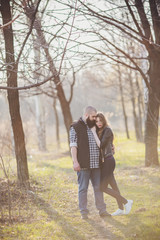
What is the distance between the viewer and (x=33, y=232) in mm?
4637

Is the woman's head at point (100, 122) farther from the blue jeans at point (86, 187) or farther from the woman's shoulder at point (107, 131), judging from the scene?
the blue jeans at point (86, 187)

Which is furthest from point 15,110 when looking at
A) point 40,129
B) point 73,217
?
point 40,129

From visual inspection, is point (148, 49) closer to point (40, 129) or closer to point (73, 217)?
point (73, 217)

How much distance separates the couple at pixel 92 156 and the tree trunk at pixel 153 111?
14.1 ft

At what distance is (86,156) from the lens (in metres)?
5.21

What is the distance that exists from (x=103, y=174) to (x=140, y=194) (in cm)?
201

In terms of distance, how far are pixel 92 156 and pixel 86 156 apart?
112 mm

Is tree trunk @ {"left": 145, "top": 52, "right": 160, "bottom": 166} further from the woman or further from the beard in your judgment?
the beard

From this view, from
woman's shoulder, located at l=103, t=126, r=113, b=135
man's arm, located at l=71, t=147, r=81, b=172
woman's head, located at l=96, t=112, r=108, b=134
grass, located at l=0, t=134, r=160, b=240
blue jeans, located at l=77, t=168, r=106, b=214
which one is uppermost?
woman's head, located at l=96, t=112, r=108, b=134

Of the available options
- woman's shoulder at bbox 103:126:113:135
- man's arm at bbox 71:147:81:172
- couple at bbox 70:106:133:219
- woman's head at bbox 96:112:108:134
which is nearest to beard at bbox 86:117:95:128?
couple at bbox 70:106:133:219

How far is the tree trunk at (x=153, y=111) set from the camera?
30.5ft

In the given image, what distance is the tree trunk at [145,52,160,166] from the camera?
929cm

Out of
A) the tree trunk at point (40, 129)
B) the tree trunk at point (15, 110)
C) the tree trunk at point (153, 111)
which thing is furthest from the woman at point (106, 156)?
the tree trunk at point (40, 129)

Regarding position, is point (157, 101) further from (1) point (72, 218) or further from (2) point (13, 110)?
(1) point (72, 218)
